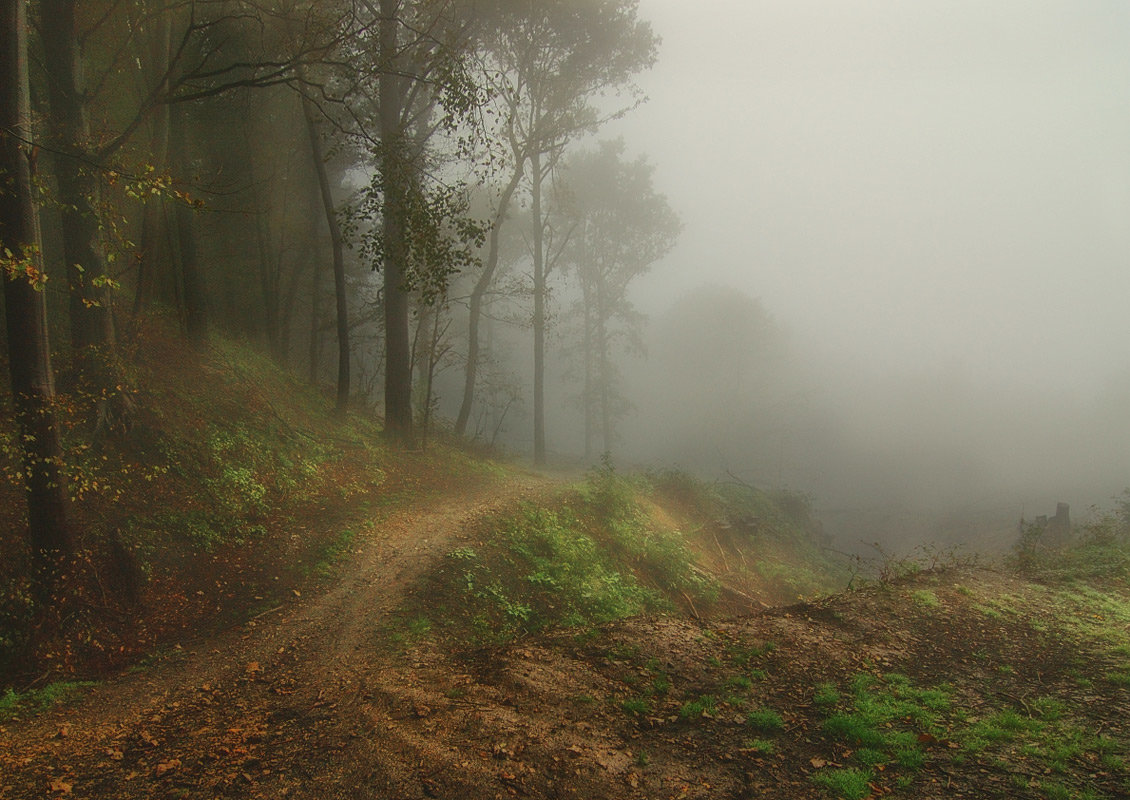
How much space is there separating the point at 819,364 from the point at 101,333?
62009 mm

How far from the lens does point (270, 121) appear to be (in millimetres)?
18859

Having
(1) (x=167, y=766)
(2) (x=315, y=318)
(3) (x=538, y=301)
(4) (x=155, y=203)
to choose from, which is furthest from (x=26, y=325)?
(3) (x=538, y=301)

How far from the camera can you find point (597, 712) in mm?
5527

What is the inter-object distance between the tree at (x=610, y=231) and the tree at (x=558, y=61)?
45.2ft

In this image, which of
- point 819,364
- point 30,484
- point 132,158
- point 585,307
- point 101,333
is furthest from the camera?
point 819,364

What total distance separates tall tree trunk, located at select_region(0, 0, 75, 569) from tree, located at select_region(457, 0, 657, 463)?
14501 millimetres

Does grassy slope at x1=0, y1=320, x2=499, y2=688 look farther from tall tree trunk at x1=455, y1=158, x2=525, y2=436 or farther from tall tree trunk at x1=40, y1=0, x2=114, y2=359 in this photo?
tall tree trunk at x1=455, y1=158, x2=525, y2=436

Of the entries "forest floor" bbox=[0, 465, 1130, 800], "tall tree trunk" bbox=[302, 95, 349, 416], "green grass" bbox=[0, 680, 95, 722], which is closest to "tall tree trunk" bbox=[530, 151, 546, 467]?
"tall tree trunk" bbox=[302, 95, 349, 416]

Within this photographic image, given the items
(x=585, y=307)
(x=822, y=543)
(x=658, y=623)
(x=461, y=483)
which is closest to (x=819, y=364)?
(x=585, y=307)

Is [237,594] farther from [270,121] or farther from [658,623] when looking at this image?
[270,121]

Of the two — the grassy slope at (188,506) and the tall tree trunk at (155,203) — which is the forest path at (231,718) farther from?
the tall tree trunk at (155,203)

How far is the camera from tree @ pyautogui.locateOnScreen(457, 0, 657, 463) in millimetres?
21016

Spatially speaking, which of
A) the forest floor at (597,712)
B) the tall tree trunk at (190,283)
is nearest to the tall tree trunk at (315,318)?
the tall tree trunk at (190,283)

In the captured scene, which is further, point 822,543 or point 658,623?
point 822,543
